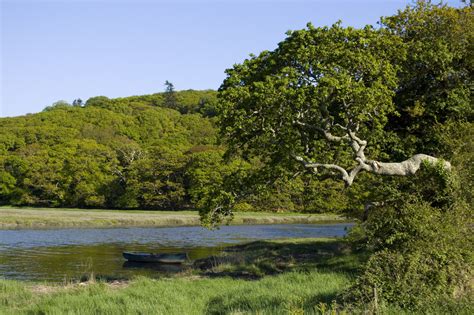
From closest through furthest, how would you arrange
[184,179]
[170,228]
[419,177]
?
[419,177] → [170,228] → [184,179]

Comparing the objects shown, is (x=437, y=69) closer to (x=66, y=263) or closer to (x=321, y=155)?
(x=321, y=155)

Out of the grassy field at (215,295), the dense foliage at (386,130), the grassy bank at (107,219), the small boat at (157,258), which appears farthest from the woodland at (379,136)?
the grassy bank at (107,219)

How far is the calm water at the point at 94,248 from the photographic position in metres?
31.5

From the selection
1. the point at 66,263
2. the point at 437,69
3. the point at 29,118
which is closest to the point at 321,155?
the point at 437,69

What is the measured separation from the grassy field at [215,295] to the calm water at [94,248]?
4602mm

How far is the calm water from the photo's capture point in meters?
31.5

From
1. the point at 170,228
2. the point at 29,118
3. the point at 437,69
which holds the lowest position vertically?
the point at 170,228

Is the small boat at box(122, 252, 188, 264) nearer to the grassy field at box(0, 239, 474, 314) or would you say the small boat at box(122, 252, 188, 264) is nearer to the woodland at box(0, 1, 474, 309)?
the grassy field at box(0, 239, 474, 314)

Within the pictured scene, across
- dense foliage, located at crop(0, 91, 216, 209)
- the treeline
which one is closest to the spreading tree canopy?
the treeline

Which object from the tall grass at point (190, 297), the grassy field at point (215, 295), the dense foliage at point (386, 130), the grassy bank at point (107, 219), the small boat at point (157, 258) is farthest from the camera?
the grassy bank at point (107, 219)

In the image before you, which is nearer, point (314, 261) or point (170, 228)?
point (314, 261)

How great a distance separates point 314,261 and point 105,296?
14255 mm

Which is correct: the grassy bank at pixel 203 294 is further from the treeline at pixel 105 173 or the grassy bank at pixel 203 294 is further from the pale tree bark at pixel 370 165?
the treeline at pixel 105 173

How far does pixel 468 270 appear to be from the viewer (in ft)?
54.2
